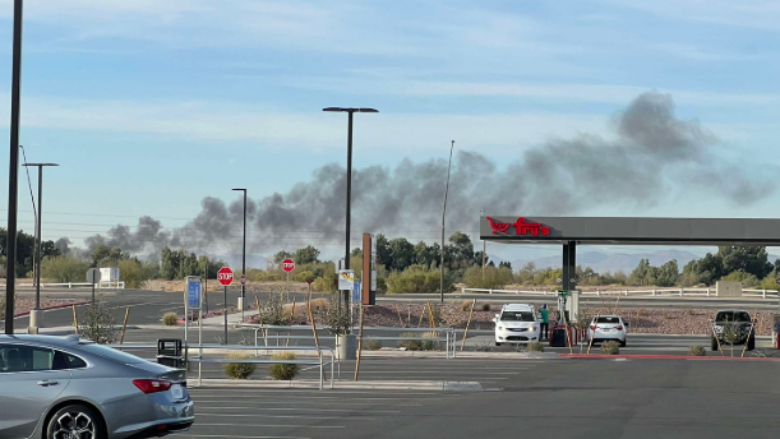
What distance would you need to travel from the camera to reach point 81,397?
481 inches

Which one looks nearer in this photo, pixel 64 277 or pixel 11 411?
pixel 11 411

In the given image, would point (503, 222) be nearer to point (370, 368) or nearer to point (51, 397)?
point (370, 368)

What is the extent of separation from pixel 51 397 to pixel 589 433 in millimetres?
7440

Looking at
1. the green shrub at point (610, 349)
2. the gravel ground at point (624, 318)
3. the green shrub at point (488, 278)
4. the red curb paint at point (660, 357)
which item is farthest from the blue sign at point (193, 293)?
the green shrub at point (488, 278)

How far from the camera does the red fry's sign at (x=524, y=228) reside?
1804 inches

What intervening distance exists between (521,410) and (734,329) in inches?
927

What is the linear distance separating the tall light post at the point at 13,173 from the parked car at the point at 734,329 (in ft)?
82.1

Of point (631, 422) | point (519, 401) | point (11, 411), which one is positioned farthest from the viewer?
point (519, 401)

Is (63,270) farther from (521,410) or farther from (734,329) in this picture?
(521,410)

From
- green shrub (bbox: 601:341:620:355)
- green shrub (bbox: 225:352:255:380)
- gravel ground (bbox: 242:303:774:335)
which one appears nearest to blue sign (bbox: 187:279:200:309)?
green shrub (bbox: 225:352:255:380)

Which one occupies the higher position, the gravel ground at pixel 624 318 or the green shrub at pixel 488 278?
the green shrub at pixel 488 278

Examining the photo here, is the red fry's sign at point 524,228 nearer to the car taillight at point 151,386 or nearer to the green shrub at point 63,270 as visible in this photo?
the car taillight at point 151,386

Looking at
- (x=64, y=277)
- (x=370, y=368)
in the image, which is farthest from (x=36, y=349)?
(x=64, y=277)

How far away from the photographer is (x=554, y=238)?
152 feet
